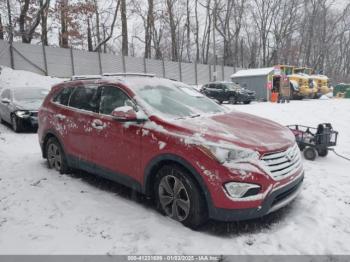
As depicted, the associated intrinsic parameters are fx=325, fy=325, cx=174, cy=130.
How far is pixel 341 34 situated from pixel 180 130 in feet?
188

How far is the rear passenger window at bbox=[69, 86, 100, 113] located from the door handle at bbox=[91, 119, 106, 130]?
17cm

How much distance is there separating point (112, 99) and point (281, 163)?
247cm

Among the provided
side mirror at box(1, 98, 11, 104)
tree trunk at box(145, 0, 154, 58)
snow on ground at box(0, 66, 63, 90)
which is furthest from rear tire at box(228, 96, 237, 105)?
tree trunk at box(145, 0, 154, 58)

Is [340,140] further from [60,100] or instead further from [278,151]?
[60,100]

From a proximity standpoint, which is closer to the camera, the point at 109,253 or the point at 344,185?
the point at 109,253

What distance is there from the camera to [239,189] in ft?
11.1

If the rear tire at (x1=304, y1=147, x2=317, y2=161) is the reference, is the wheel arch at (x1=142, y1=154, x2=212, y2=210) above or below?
above

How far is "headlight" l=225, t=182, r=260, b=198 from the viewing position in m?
3.38

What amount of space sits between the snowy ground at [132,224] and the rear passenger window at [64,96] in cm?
132

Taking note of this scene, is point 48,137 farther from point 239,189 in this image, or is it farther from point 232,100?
point 232,100

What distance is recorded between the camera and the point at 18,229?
151 inches

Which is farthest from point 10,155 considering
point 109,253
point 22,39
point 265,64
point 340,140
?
point 265,64

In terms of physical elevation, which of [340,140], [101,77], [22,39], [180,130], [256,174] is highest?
[22,39]

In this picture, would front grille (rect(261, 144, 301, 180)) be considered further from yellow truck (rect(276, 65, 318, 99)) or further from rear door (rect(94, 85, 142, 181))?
yellow truck (rect(276, 65, 318, 99))
